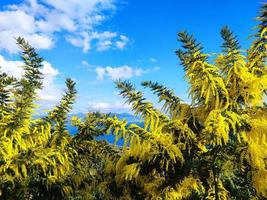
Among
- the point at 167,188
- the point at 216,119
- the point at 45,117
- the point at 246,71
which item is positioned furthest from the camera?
the point at 167,188

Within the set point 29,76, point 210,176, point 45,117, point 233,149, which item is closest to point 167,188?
point 210,176

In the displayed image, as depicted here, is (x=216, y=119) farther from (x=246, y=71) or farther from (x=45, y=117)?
(x=45, y=117)

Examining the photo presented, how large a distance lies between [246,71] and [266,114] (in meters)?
0.80

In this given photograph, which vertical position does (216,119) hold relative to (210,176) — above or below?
above

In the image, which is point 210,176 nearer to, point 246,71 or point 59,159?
point 246,71

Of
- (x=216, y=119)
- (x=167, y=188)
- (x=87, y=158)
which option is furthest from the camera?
(x=87, y=158)

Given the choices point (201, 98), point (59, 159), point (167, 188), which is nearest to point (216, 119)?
point (201, 98)

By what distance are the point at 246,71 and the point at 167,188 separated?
2645 mm

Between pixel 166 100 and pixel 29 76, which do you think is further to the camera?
pixel 166 100

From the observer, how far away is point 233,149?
693 centimetres

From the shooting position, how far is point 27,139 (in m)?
6.82

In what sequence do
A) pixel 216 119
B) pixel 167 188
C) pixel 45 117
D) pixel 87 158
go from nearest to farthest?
1. pixel 216 119
2. pixel 45 117
3. pixel 167 188
4. pixel 87 158

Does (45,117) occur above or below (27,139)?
above

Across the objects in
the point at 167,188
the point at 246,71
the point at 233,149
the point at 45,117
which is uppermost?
the point at 246,71
